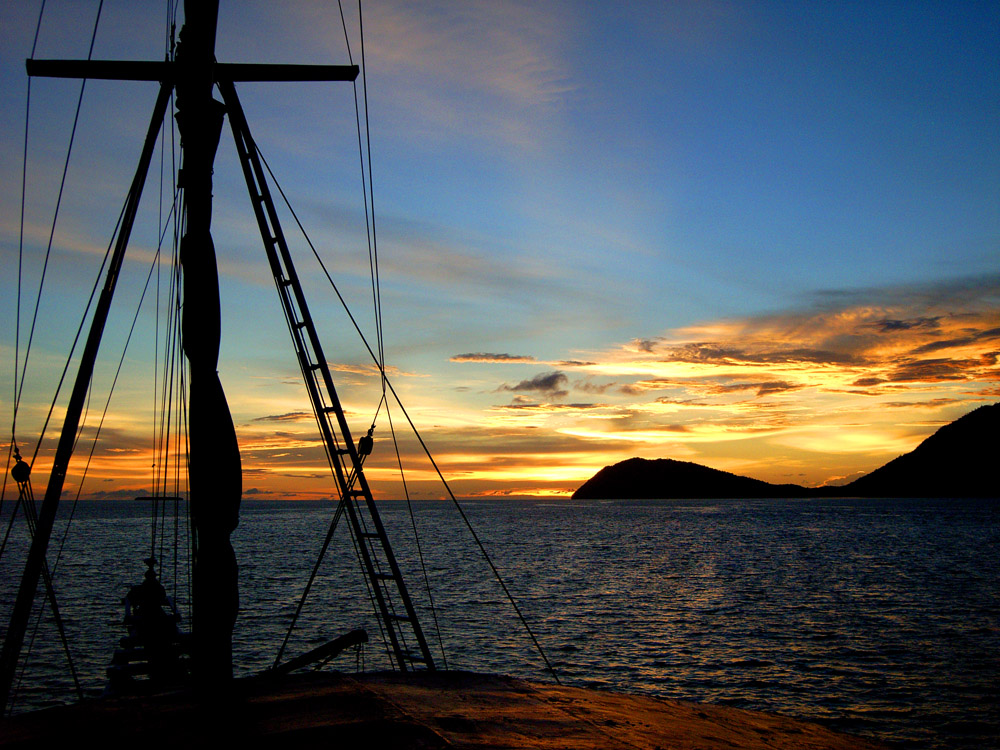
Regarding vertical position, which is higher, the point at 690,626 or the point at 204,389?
the point at 204,389

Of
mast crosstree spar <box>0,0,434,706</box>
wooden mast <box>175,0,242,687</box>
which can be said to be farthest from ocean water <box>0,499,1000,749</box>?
wooden mast <box>175,0,242,687</box>

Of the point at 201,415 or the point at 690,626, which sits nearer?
the point at 201,415

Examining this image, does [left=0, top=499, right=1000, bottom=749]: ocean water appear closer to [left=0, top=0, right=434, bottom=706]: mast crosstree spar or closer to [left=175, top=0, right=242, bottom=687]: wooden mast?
[left=0, top=0, right=434, bottom=706]: mast crosstree spar

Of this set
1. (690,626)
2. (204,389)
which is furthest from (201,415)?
(690,626)

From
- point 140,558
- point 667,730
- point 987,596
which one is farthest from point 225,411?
point 140,558

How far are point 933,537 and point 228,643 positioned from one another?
11419 cm

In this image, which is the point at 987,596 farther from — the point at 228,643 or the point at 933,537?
the point at 933,537

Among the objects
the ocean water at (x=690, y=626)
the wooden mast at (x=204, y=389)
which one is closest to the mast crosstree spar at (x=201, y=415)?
the wooden mast at (x=204, y=389)

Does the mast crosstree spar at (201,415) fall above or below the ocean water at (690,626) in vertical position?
above

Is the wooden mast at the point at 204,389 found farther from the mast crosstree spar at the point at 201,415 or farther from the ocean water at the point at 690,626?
the ocean water at the point at 690,626

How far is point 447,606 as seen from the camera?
42.5 m

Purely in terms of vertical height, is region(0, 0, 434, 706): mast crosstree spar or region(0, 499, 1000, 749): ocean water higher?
region(0, 0, 434, 706): mast crosstree spar

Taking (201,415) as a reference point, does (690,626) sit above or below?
below

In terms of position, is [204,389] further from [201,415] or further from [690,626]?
[690,626]
